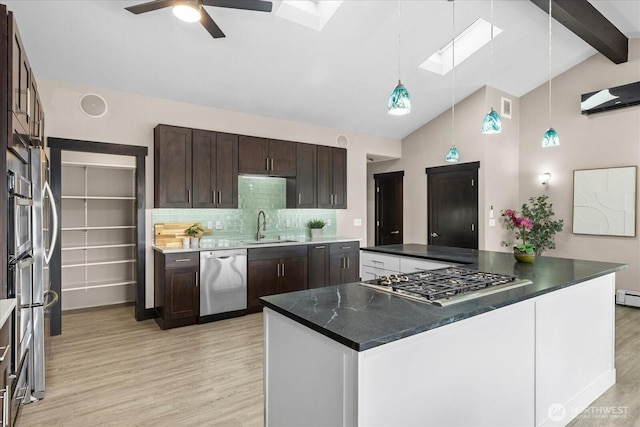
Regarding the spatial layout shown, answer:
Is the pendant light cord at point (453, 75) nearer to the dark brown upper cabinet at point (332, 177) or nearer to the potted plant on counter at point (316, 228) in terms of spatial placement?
Answer: the dark brown upper cabinet at point (332, 177)

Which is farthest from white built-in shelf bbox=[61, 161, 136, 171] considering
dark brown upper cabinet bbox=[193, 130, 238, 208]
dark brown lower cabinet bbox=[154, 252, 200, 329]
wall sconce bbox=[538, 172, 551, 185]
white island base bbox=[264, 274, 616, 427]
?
wall sconce bbox=[538, 172, 551, 185]

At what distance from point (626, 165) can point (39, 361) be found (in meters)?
7.12

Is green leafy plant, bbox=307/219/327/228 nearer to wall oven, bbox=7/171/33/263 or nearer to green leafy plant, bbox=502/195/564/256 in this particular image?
green leafy plant, bbox=502/195/564/256

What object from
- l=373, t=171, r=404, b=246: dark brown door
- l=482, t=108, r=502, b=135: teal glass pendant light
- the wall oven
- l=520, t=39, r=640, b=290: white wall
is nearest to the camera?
the wall oven

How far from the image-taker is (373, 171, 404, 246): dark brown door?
7254 mm

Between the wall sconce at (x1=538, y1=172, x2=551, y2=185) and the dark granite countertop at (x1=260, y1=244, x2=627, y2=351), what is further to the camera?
the wall sconce at (x1=538, y1=172, x2=551, y2=185)

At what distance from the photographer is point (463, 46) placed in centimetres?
502

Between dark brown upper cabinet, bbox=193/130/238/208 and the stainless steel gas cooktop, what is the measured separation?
2.97m


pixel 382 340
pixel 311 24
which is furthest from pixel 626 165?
pixel 382 340

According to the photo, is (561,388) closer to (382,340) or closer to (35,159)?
(382,340)

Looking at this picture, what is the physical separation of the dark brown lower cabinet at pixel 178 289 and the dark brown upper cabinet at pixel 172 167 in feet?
2.19

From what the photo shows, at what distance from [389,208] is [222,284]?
13.7 feet

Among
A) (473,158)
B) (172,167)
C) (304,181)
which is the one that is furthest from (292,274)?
(473,158)

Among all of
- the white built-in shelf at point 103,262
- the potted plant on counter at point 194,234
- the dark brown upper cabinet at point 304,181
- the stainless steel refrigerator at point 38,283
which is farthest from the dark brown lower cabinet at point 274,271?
the stainless steel refrigerator at point 38,283
